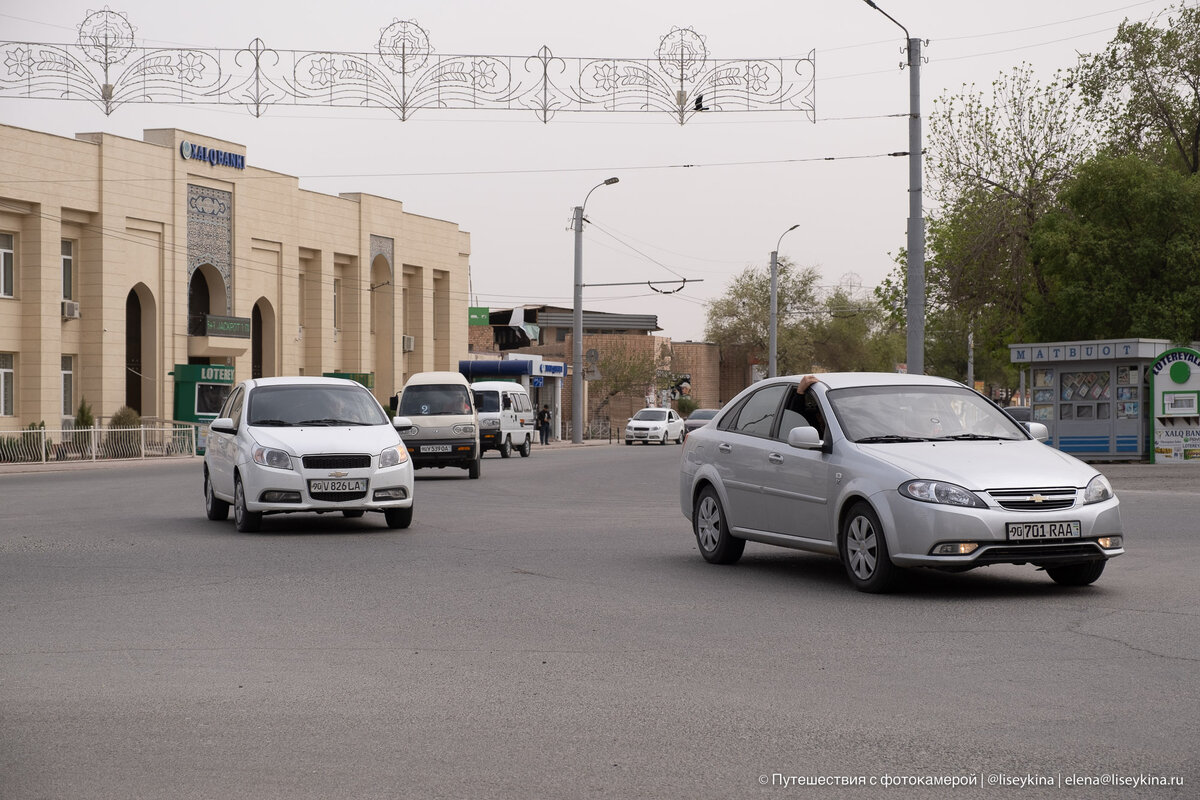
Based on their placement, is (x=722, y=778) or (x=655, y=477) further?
(x=655, y=477)

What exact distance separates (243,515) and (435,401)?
1534cm

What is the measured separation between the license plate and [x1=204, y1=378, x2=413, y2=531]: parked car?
26.5 ft

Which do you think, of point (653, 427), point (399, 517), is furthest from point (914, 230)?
point (653, 427)

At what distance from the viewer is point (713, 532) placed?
1267 cm

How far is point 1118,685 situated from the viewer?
700 centimetres

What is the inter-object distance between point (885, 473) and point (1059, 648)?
246 centimetres

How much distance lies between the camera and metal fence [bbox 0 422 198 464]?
38.9 m

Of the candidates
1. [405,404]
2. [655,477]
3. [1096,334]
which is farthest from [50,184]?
[1096,334]

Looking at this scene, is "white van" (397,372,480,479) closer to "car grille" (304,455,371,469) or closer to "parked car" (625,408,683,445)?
"car grille" (304,455,371,469)

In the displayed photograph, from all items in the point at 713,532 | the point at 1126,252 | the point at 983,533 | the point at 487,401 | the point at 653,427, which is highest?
the point at 1126,252

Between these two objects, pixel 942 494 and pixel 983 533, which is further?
pixel 942 494

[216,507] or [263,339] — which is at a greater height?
[263,339]

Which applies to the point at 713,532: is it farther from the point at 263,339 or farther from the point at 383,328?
the point at 383,328

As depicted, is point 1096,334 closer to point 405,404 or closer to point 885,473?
point 405,404
